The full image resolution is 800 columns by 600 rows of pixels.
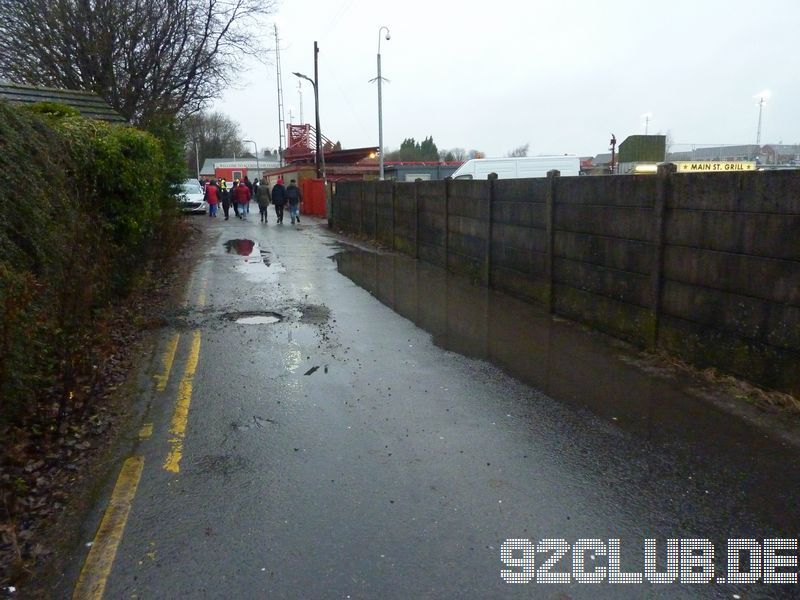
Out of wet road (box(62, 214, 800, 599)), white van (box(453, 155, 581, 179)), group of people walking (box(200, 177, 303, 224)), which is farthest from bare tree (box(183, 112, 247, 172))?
wet road (box(62, 214, 800, 599))

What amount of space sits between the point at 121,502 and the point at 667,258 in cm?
576

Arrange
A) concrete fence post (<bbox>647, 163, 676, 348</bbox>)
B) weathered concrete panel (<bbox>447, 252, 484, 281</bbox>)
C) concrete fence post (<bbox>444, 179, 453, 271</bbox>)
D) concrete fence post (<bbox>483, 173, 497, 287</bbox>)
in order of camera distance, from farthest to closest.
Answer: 1. concrete fence post (<bbox>444, 179, 453, 271</bbox>)
2. weathered concrete panel (<bbox>447, 252, 484, 281</bbox>)
3. concrete fence post (<bbox>483, 173, 497, 287</bbox>)
4. concrete fence post (<bbox>647, 163, 676, 348</bbox>)

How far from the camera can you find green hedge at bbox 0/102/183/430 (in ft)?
15.0

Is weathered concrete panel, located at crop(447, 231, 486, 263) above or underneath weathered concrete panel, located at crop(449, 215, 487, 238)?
underneath

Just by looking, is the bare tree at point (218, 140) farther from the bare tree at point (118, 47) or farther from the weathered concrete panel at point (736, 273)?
the weathered concrete panel at point (736, 273)

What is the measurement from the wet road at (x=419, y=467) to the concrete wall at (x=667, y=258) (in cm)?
58

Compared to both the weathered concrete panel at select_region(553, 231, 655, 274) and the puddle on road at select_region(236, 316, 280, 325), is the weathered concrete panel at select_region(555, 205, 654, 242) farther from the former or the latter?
the puddle on road at select_region(236, 316, 280, 325)

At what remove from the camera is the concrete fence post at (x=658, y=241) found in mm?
7211

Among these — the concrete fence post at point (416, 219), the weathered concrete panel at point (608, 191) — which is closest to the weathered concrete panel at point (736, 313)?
the weathered concrete panel at point (608, 191)

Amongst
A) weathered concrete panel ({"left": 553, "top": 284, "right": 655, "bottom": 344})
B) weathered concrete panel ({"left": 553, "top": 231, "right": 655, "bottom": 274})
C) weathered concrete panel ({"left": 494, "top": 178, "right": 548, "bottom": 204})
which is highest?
weathered concrete panel ({"left": 494, "top": 178, "right": 548, "bottom": 204})

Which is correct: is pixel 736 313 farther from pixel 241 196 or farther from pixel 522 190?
pixel 241 196

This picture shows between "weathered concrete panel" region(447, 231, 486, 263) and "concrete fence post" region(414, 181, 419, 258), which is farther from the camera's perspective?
"concrete fence post" region(414, 181, 419, 258)

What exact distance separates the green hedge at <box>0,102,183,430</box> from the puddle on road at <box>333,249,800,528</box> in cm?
405

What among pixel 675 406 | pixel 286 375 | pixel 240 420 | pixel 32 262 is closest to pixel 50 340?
pixel 32 262
